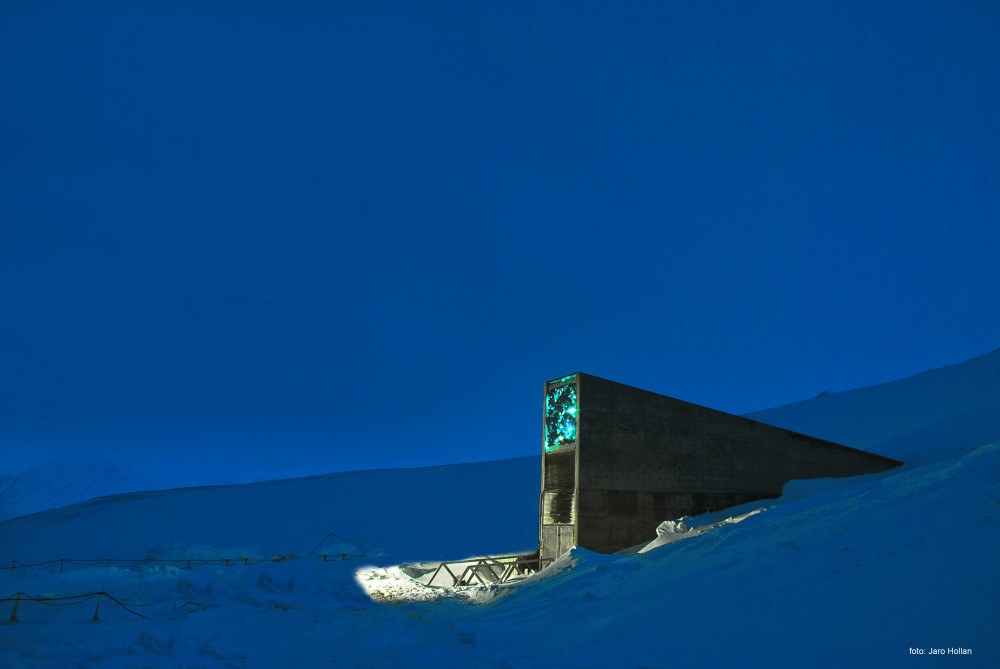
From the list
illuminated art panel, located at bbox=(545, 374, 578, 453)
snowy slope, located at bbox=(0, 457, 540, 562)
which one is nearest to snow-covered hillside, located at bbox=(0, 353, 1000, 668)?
illuminated art panel, located at bbox=(545, 374, 578, 453)

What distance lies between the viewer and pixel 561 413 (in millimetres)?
24219

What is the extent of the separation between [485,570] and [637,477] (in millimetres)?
6461

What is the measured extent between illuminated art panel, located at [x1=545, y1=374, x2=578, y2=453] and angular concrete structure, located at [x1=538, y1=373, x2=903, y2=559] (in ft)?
0.12

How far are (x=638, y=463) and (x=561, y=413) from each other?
3.28 m

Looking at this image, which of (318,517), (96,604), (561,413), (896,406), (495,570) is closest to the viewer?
(96,604)

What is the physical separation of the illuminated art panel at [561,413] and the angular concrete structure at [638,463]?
4 centimetres

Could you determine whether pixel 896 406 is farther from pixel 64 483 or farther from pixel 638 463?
pixel 64 483

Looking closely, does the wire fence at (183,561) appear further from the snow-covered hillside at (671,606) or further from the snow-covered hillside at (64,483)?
the snow-covered hillside at (64,483)

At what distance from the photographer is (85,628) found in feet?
43.3

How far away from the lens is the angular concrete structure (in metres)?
22.8

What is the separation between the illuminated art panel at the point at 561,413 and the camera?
23.5 metres

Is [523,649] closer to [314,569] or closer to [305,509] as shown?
[314,569]

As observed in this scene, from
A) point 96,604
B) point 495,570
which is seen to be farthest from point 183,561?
point 495,570

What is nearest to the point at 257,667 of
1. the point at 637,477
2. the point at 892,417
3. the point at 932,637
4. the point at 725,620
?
the point at 725,620
